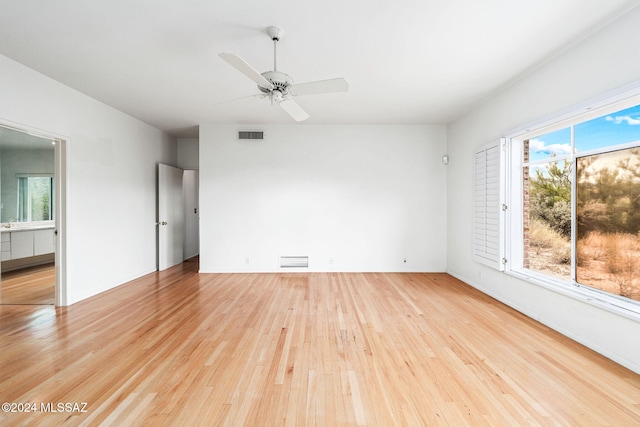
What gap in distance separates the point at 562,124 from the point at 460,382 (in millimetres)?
2757

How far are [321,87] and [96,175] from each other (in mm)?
3673

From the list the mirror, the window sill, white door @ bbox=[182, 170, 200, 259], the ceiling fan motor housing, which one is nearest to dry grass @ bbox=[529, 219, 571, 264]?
the window sill

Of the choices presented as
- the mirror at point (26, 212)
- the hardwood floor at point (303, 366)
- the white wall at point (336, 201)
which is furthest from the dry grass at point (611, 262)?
the mirror at point (26, 212)

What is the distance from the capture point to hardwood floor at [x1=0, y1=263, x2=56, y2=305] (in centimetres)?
377

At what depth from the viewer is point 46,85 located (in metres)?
3.30

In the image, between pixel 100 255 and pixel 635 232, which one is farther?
pixel 100 255

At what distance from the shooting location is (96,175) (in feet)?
13.3

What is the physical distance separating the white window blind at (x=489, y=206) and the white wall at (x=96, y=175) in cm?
564

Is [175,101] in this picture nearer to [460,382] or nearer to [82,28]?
[82,28]

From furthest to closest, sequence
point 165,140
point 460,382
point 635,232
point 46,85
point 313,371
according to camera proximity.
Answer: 1. point 165,140
2. point 46,85
3. point 635,232
4. point 313,371
5. point 460,382

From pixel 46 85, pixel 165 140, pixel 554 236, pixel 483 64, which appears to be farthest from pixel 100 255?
pixel 554 236

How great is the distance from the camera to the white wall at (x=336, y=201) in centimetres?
532

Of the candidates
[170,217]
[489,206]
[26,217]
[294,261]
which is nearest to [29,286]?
[170,217]

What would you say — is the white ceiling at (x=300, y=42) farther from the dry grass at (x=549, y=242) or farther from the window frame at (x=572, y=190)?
the dry grass at (x=549, y=242)
